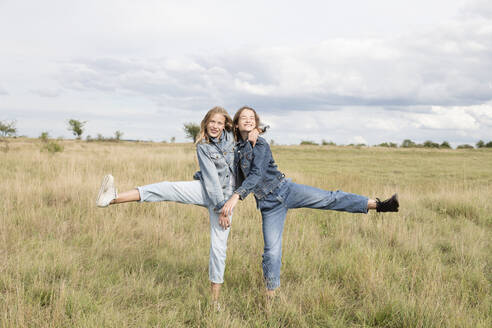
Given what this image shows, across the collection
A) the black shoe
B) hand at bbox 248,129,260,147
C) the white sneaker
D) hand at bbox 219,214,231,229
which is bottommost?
hand at bbox 219,214,231,229

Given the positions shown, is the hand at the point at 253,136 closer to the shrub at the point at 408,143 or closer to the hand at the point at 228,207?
the hand at the point at 228,207

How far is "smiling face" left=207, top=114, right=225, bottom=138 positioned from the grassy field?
5.50 feet

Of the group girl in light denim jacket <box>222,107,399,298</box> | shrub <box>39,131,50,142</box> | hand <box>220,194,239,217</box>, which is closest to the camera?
hand <box>220,194,239,217</box>

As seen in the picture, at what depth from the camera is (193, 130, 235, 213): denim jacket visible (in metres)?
3.15

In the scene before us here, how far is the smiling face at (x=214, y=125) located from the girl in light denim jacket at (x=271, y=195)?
7.4 inches

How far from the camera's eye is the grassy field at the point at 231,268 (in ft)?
9.89

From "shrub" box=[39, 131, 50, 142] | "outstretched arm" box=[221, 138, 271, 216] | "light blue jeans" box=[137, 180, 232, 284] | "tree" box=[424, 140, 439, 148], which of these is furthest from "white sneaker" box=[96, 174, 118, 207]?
"tree" box=[424, 140, 439, 148]

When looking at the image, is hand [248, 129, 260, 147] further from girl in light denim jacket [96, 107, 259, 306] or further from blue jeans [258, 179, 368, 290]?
blue jeans [258, 179, 368, 290]

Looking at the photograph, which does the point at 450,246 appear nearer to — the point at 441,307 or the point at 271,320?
the point at 441,307

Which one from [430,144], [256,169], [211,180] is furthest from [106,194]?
[430,144]

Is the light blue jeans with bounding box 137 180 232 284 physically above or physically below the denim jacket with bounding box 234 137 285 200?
below

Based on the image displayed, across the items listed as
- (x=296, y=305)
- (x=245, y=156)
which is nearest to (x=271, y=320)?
(x=296, y=305)

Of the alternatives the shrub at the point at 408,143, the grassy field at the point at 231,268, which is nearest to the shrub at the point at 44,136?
the grassy field at the point at 231,268

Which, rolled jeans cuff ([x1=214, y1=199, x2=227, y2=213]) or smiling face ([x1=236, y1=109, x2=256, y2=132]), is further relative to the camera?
smiling face ([x1=236, y1=109, x2=256, y2=132])
